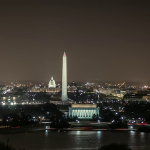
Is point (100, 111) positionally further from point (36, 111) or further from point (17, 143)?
point (17, 143)

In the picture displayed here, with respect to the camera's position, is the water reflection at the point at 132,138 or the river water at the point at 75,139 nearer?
the river water at the point at 75,139

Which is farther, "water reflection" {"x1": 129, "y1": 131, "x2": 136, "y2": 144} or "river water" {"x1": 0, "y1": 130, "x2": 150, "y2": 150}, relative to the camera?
"water reflection" {"x1": 129, "y1": 131, "x2": 136, "y2": 144}

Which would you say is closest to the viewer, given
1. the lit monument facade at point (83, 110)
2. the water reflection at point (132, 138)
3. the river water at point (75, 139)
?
the river water at point (75, 139)

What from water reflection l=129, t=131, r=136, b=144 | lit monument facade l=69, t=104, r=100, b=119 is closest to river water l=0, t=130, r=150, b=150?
water reflection l=129, t=131, r=136, b=144

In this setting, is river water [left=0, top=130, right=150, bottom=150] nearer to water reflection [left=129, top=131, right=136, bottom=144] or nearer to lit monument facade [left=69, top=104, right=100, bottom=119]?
water reflection [left=129, top=131, right=136, bottom=144]

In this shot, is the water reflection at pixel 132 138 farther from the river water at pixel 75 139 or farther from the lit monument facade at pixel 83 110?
the lit monument facade at pixel 83 110

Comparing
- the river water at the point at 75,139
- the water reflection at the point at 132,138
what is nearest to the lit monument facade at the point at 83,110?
the river water at the point at 75,139

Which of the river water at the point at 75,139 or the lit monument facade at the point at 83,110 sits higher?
the lit monument facade at the point at 83,110

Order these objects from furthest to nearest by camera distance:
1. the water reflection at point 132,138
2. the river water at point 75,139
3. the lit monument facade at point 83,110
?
the lit monument facade at point 83,110, the water reflection at point 132,138, the river water at point 75,139

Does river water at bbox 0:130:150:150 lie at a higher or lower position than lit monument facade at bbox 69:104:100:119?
lower
